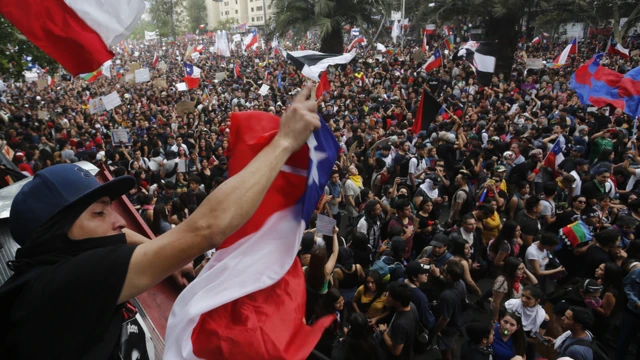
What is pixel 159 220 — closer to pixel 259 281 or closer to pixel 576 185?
pixel 259 281

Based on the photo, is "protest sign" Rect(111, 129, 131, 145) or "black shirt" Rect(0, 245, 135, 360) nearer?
"black shirt" Rect(0, 245, 135, 360)

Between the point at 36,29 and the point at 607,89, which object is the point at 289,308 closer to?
the point at 36,29

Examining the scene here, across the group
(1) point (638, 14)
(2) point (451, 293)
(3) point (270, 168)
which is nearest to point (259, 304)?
(3) point (270, 168)

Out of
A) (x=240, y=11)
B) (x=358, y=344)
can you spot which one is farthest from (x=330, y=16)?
(x=240, y=11)

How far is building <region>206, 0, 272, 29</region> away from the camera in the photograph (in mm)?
99188

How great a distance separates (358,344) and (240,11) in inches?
4250

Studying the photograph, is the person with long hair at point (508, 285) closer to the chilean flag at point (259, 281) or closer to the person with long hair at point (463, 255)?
the person with long hair at point (463, 255)

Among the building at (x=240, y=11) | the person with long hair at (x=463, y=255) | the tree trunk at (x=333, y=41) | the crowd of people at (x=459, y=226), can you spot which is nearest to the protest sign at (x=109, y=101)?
the crowd of people at (x=459, y=226)

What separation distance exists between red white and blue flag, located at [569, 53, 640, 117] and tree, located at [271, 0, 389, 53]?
13761 millimetres

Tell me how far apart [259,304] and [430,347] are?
13.9 feet

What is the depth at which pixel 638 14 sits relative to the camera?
2212 cm

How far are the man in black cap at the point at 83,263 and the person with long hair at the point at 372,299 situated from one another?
3470mm

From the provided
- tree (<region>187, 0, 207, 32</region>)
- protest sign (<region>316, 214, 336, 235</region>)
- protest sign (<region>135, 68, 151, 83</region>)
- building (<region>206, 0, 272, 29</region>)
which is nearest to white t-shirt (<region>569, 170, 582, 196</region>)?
protest sign (<region>316, 214, 336, 235</region>)

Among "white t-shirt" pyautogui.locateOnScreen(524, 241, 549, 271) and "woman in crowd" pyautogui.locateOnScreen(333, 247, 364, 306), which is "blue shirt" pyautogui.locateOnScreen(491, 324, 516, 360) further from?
"white t-shirt" pyautogui.locateOnScreen(524, 241, 549, 271)
